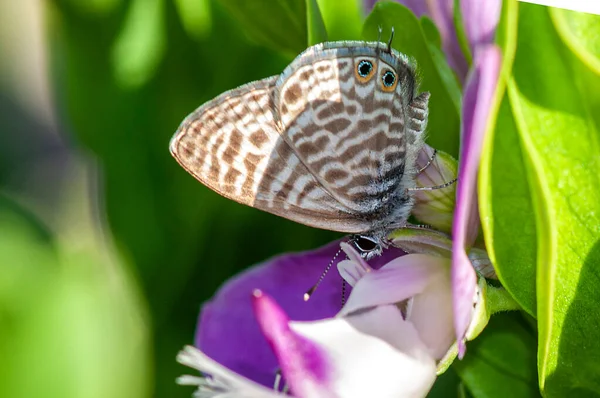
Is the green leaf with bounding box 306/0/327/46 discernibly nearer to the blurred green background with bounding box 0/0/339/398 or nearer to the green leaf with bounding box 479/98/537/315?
the green leaf with bounding box 479/98/537/315

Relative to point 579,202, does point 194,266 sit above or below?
below

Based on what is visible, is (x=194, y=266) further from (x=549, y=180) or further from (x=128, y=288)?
(x=549, y=180)

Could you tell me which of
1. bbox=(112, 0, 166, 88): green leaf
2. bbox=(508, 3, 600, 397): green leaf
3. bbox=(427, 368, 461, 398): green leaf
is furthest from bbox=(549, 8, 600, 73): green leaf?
bbox=(112, 0, 166, 88): green leaf

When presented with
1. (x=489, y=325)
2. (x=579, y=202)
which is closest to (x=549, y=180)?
(x=579, y=202)

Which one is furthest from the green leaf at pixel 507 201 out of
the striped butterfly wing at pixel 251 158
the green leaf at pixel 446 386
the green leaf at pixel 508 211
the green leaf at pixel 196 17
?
the green leaf at pixel 196 17

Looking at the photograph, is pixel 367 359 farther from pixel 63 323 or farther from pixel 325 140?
pixel 63 323

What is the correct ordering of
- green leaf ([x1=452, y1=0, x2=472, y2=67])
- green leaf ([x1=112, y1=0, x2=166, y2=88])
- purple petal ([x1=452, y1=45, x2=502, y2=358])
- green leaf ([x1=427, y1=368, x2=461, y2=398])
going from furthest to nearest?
green leaf ([x1=112, y1=0, x2=166, y2=88]), green leaf ([x1=427, y1=368, x2=461, y2=398]), green leaf ([x1=452, y1=0, x2=472, y2=67]), purple petal ([x1=452, y1=45, x2=502, y2=358])

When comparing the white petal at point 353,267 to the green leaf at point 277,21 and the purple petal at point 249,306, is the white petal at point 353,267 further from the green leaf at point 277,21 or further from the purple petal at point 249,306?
the green leaf at point 277,21
